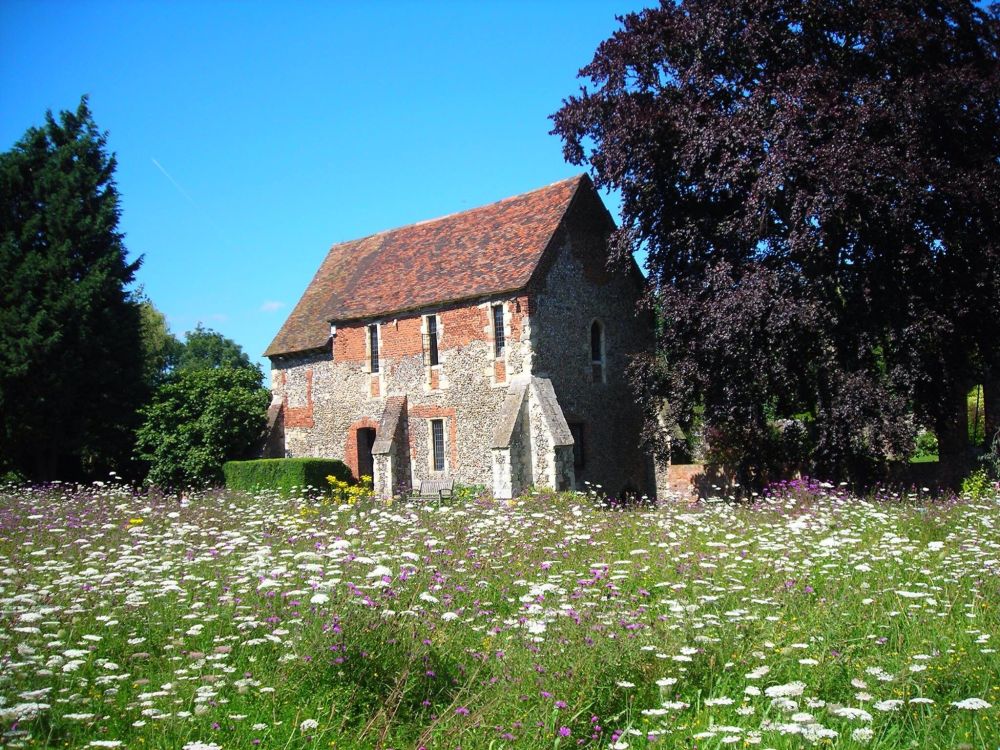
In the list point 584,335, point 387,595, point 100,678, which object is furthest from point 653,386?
point 100,678

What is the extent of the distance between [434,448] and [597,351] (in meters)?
5.69

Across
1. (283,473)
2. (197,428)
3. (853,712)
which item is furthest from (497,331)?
(853,712)

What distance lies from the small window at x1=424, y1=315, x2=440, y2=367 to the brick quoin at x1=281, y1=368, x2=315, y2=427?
573 centimetres

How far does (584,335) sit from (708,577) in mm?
15126

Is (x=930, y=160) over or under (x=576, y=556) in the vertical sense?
over

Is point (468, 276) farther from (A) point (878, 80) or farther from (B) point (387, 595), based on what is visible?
(B) point (387, 595)

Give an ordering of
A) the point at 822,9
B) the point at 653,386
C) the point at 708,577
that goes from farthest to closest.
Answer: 1. the point at 653,386
2. the point at 822,9
3. the point at 708,577

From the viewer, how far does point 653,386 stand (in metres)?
19.7

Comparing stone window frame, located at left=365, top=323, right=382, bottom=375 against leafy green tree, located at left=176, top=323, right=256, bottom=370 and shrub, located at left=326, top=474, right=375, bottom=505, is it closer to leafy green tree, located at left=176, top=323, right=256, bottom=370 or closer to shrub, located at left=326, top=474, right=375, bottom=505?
shrub, located at left=326, top=474, right=375, bottom=505

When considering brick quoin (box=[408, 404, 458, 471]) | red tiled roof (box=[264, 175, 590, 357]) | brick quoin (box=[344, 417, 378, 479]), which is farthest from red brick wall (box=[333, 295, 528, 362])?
brick quoin (box=[344, 417, 378, 479])

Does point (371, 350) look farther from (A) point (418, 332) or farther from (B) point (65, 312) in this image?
(B) point (65, 312)

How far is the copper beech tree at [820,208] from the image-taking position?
15.5 metres

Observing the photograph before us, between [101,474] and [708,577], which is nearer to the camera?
[708,577]

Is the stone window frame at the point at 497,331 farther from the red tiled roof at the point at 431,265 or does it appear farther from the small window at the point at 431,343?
the small window at the point at 431,343
